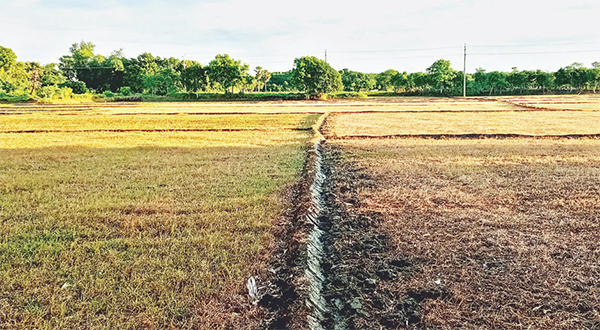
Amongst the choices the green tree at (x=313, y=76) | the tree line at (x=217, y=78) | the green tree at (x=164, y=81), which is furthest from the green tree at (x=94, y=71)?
the green tree at (x=313, y=76)

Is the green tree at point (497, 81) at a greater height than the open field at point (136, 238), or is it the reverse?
the green tree at point (497, 81)

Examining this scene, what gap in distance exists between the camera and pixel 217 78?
203ft

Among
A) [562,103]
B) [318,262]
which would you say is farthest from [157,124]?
[562,103]

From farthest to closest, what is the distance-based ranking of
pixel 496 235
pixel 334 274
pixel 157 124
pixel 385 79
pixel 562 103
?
1. pixel 385 79
2. pixel 562 103
3. pixel 157 124
4. pixel 496 235
5. pixel 334 274

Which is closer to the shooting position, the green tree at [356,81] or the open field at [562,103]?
the open field at [562,103]

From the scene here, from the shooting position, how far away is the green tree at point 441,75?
239 feet

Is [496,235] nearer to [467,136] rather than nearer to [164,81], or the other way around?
[467,136]

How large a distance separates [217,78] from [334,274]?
2396 inches

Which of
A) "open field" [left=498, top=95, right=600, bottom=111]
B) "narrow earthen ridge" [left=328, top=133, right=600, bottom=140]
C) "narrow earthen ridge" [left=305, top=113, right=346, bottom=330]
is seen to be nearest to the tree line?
"open field" [left=498, top=95, right=600, bottom=111]

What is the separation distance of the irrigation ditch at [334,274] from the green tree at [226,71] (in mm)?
57264

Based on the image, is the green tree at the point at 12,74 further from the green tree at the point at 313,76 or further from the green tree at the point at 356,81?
the green tree at the point at 356,81

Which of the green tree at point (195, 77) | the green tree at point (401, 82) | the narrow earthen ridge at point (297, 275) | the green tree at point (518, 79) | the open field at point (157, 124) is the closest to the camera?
the narrow earthen ridge at point (297, 275)

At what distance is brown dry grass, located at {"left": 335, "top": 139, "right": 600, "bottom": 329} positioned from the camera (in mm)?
3029

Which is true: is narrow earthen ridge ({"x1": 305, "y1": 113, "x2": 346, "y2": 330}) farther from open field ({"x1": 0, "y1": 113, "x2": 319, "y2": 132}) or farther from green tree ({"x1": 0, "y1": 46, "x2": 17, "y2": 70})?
green tree ({"x1": 0, "y1": 46, "x2": 17, "y2": 70})
